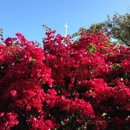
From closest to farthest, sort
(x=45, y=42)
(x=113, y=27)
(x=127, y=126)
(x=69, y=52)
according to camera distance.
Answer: (x=127, y=126), (x=69, y=52), (x=45, y=42), (x=113, y=27)

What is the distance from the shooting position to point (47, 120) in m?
4.12

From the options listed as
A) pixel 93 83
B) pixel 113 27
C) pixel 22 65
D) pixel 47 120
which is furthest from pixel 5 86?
pixel 113 27

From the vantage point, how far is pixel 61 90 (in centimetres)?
459

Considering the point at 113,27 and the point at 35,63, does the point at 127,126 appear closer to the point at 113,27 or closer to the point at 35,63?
the point at 35,63

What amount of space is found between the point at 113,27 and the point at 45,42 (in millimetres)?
17228

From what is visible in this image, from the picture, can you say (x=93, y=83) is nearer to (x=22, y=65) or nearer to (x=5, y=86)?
(x=22, y=65)

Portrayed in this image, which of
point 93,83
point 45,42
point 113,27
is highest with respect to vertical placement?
point 113,27

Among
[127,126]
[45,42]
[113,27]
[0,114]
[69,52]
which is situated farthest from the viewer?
[113,27]

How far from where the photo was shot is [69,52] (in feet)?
16.0

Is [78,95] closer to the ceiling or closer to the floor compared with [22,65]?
closer to the floor

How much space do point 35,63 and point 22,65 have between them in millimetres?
223

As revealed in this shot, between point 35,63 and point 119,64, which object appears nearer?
point 35,63

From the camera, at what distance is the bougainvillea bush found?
13.6 ft

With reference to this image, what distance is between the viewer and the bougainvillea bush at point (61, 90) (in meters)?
4.15
